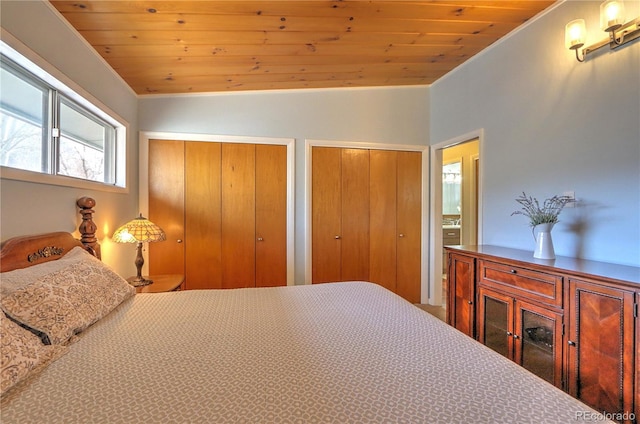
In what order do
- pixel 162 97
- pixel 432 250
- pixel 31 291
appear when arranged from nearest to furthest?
pixel 31 291 < pixel 162 97 < pixel 432 250

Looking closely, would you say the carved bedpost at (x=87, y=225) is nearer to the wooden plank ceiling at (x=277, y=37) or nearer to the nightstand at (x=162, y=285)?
the nightstand at (x=162, y=285)

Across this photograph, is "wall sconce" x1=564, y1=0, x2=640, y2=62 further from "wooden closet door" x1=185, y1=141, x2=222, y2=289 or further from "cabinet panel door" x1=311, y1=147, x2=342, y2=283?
"wooden closet door" x1=185, y1=141, x2=222, y2=289

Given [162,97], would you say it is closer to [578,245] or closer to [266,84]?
[266,84]

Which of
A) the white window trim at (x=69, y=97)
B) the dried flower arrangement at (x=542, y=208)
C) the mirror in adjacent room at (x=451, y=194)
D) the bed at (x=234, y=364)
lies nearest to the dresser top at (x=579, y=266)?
the dried flower arrangement at (x=542, y=208)

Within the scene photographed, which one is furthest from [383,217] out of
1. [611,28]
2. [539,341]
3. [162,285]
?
[162,285]

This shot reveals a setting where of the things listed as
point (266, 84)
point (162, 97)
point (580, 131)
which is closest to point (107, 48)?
point (162, 97)

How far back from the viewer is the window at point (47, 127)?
1.36 metres

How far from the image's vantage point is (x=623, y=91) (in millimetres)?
1656

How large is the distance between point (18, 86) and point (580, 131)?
11.0 feet

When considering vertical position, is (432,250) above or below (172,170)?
below

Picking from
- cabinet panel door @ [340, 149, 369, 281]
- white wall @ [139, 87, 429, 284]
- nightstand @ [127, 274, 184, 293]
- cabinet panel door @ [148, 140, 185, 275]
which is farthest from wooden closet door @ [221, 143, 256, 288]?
cabinet panel door @ [340, 149, 369, 281]

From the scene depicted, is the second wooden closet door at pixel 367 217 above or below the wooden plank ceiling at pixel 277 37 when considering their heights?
below

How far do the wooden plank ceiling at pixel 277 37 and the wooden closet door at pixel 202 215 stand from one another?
26.9 inches

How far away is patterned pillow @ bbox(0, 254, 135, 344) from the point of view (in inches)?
37.6
